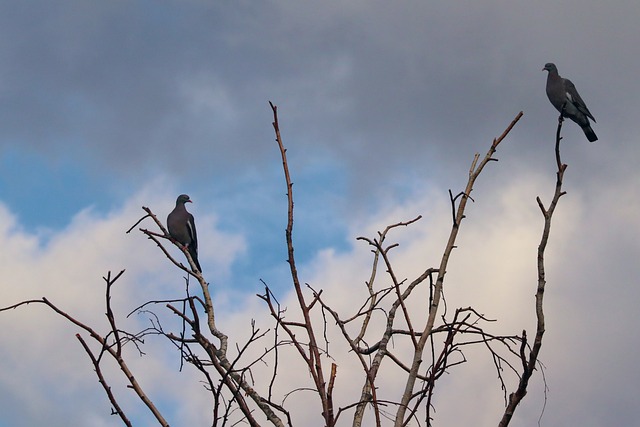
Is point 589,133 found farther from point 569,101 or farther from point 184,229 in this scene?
point 184,229

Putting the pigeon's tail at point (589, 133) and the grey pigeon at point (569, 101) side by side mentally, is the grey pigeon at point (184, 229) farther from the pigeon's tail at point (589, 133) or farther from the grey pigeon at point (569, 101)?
the pigeon's tail at point (589, 133)

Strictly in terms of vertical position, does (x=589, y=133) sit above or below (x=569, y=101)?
below

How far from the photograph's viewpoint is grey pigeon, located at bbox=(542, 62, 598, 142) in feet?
42.8

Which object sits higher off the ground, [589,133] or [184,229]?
[589,133]

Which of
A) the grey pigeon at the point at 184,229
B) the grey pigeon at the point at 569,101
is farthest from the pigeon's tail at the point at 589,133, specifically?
the grey pigeon at the point at 184,229

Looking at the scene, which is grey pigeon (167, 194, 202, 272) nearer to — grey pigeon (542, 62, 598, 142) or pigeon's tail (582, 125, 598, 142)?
grey pigeon (542, 62, 598, 142)

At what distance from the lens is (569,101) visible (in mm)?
13172

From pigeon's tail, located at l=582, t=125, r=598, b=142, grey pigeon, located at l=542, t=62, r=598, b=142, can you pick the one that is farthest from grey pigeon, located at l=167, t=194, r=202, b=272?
pigeon's tail, located at l=582, t=125, r=598, b=142

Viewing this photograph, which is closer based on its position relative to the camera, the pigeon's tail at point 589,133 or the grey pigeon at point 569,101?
the grey pigeon at point 569,101

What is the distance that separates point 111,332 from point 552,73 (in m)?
12.5

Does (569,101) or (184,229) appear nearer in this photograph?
(569,101)

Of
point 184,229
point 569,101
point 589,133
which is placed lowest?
point 184,229

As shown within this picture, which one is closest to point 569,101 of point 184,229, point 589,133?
point 589,133

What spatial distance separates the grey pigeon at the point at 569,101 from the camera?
1303cm
